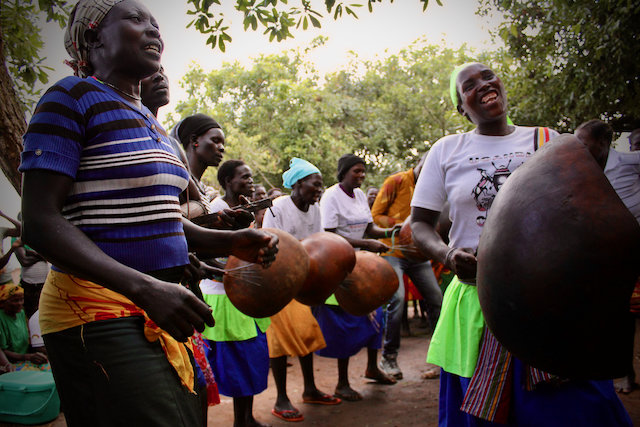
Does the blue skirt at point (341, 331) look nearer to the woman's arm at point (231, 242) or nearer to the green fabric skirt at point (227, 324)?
the green fabric skirt at point (227, 324)

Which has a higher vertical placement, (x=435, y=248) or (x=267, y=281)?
(x=435, y=248)

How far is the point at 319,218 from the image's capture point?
483 cm

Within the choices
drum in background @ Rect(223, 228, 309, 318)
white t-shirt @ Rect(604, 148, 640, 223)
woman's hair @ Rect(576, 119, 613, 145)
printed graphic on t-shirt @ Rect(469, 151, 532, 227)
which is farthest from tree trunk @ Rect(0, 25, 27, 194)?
white t-shirt @ Rect(604, 148, 640, 223)

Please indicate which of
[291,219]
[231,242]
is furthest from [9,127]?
[291,219]

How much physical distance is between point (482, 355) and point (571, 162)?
3.38ft

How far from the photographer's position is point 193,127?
353 centimetres

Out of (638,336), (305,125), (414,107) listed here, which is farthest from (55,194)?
(414,107)

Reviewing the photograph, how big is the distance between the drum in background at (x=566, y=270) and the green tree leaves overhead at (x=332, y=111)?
1377cm

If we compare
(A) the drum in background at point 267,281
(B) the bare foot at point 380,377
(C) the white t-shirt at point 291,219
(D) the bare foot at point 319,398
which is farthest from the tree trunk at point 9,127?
(B) the bare foot at point 380,377

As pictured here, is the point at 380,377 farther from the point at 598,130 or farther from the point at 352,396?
the point at 598,130

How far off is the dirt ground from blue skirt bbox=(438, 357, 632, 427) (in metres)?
2.22

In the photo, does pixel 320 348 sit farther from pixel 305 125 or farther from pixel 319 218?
pixel 305 125

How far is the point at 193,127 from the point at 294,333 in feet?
6.81

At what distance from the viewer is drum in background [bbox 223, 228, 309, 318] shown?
283 centimetres
